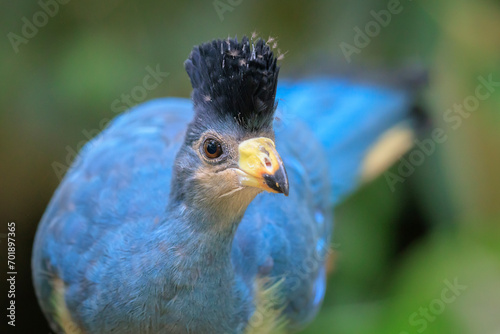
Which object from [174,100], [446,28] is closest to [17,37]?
[174,100]

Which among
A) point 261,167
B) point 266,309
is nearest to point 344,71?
point 266,309

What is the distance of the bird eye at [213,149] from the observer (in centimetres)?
229

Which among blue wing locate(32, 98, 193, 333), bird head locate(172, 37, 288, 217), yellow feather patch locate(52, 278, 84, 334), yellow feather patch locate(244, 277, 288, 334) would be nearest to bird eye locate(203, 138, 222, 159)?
bird head locate(172, 37, 288, 217)

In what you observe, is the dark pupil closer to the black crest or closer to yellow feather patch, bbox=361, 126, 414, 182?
the black crest

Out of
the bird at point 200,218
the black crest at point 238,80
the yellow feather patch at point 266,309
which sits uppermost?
the black crest at point 238,80

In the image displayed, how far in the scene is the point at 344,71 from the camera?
4367 mm

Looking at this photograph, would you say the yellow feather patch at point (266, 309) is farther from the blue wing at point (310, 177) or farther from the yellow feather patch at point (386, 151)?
the yellow feather patch at point (386, 151)

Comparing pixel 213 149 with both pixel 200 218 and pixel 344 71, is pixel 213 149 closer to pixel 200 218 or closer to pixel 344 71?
pixel 200 218

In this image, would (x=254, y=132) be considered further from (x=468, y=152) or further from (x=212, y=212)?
(x=468, y=152)

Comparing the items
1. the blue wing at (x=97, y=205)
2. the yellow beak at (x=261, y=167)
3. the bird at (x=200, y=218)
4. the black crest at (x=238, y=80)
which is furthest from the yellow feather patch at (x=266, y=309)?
the black crest at (x=238, y=80)

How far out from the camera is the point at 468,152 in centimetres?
427

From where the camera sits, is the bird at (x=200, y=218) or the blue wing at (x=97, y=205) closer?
the bird at (x=200, y=218)

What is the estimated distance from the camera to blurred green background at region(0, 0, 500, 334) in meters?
4.01

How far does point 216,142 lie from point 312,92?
2092 mm
